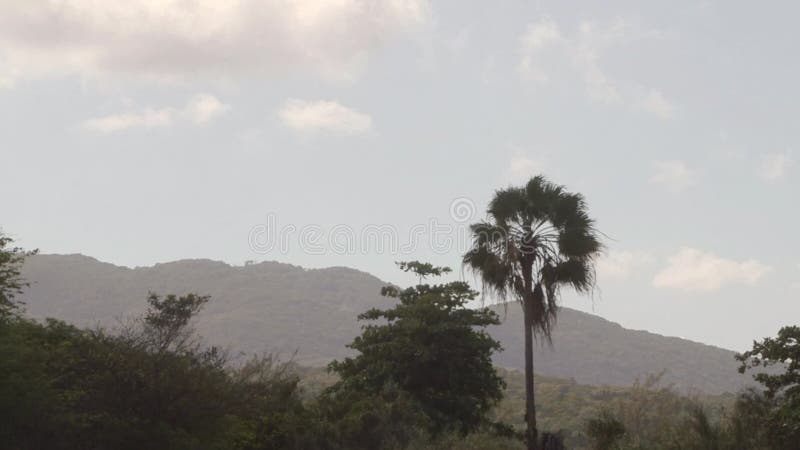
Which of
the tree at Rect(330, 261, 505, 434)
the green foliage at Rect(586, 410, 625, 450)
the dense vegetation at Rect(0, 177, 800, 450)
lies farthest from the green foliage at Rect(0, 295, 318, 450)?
the green foliage at Rect(586, 410, 625, 450)

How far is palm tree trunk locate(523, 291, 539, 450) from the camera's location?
28.3m

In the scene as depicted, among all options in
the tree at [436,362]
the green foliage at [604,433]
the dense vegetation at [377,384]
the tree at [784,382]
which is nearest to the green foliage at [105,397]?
the dense vegetation at [377,384]

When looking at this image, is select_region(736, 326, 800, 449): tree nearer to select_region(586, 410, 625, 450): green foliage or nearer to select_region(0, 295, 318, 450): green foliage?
select_region(586, 410, 625, 450): green foliage

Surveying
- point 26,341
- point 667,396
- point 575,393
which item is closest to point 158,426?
point 26,341

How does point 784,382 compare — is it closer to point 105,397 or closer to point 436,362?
point 436,362

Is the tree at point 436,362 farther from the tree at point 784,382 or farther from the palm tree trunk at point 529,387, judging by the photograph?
the tree at point 784,382

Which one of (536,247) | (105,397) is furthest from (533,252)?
(105,397)

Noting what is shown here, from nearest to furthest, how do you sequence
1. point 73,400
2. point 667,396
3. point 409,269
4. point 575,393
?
1. point 73,400
2. point 409,269
3. point 667,396
4. point 575,393

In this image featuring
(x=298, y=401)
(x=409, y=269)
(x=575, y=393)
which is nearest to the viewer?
(x=298, y=401)

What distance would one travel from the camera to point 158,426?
68.3 feet

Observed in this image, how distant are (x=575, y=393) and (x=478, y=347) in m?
54.1

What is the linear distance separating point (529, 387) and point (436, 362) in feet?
15.4

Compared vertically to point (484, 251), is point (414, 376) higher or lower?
lower

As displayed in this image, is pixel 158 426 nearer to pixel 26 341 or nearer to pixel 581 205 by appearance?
pixel 26 341
